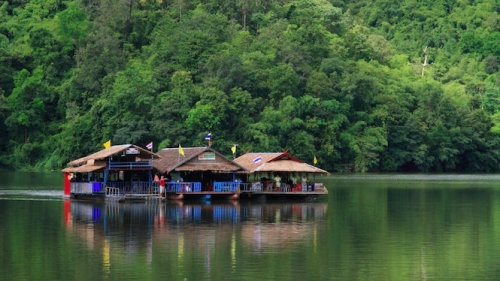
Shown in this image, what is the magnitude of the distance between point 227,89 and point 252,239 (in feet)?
219

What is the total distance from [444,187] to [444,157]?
35.0 meters

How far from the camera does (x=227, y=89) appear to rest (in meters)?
106

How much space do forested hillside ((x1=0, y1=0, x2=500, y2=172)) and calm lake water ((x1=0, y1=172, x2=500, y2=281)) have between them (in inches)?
1531

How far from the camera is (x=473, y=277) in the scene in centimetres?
3120

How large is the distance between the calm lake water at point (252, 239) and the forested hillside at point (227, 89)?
1531 inches

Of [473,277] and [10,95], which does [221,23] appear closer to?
[10,95]

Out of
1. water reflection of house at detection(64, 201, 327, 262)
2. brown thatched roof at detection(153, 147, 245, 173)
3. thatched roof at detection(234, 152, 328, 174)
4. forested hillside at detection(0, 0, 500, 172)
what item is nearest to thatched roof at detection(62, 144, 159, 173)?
brown thatched roof at detection(153, 147, 245, 173)

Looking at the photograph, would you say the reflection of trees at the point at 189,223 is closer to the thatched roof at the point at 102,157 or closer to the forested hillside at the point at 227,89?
the thatched roof at the point at 102,157

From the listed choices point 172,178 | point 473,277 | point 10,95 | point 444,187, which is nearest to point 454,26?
point 10,95

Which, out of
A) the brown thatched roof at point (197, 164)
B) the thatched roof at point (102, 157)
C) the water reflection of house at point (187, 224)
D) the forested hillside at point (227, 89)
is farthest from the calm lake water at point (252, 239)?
the forested hillside at point (227, 89)

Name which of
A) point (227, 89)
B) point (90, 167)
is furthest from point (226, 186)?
point (227, 89)

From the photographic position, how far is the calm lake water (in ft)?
105

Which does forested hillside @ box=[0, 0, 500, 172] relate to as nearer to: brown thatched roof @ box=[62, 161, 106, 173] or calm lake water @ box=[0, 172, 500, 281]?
brown thatched roof @ box=[62, 161, 106, 173]

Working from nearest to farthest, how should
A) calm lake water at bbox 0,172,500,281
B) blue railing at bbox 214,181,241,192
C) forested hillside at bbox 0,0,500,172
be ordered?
1. calm lake water at bbox 0,172,500,281
2. blue railing at bbox 214,181,241,192
3. forested hillside at bbox 0,0,500,172
